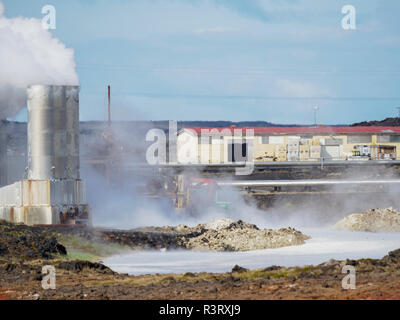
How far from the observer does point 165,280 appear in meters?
23.5

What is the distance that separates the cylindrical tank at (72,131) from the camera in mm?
36562

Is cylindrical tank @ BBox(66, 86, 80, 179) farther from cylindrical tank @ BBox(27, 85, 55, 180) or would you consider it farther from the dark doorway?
the dark doorway

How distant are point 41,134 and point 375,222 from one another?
75.3ft

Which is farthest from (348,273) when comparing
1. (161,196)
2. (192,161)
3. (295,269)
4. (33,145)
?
(192,161)

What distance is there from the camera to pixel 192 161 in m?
70.1

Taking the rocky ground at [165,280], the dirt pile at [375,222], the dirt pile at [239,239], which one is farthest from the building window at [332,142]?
the rocky ground at [165,280]

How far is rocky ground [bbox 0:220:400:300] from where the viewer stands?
2020 centimetres

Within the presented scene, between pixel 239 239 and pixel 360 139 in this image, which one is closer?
→ pixel 239 239

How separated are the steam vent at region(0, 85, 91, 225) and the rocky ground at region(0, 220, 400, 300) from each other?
293 cm

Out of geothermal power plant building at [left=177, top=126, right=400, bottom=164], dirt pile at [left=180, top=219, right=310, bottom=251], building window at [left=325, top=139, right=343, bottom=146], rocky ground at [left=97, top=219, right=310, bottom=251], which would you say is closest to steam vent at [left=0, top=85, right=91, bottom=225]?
rocky ground at [left=97, top=219, right=310, bottom=251]

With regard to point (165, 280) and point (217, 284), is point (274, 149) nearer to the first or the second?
point (165, 280)

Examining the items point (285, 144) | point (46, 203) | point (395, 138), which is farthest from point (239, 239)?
point (395, 138)
